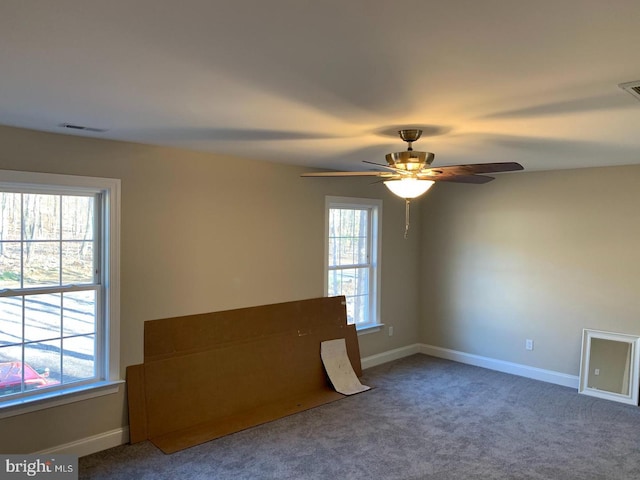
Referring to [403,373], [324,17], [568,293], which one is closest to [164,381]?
[403,373]

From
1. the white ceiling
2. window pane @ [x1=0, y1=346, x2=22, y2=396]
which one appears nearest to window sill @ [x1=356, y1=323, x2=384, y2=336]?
the white ceiling

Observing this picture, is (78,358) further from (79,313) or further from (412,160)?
(412,160)

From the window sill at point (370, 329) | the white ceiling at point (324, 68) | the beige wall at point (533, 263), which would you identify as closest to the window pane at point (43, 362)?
the white ceiling at point (324, 68)

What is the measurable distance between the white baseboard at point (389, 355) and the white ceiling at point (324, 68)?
126 inches

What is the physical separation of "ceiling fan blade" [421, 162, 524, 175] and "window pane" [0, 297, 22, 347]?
9.46ft

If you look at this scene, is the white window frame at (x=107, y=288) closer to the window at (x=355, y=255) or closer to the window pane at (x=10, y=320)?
the window pane at (x=10, y=320)

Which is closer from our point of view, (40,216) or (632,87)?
(632,87)

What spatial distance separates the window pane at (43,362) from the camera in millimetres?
3256

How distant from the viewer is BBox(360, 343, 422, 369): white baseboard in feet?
18.2

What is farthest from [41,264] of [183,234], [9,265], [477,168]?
[477,168]

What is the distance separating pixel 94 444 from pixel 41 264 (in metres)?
1.38

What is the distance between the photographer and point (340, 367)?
196 inches

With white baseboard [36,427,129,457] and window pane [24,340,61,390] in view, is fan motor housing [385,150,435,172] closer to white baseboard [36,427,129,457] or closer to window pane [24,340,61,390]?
window pane [24,340,61,390]

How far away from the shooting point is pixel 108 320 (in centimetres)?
353
